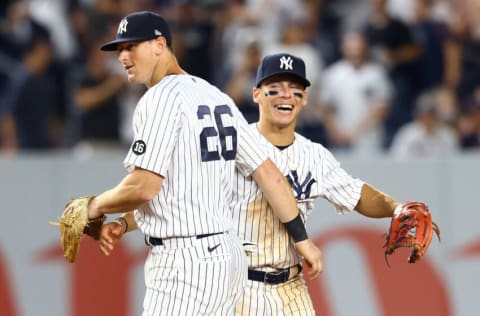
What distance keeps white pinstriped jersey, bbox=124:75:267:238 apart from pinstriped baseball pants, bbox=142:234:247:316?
0.07 m

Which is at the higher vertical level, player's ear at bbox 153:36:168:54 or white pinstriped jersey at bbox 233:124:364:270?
player's ear at bbox 153:36:168:54

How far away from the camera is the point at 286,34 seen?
10.1 m

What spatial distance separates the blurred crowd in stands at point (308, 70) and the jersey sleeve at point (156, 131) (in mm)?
4764

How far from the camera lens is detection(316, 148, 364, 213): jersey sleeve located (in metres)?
5.85

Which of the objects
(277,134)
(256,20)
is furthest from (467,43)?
(277,134)

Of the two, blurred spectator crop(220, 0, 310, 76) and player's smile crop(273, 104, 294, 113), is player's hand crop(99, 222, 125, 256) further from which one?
blurred spectator crop(220, 0, 310, 76)

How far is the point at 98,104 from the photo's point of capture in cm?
984

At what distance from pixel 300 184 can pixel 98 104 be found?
443cm

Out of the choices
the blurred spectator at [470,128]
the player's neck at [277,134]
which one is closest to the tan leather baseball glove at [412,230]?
the player's neck at [277,134]

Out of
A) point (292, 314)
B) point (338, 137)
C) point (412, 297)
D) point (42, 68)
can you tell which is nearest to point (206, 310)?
point (292, 314)

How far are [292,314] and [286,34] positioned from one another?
15.9 feet

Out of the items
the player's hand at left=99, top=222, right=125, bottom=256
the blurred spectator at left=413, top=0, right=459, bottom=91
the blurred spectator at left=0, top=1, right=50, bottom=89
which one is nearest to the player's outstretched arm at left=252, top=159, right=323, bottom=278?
the player's hand at left=99, top=222, right=125, bottom=256

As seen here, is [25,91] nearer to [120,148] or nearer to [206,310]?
[120,148]

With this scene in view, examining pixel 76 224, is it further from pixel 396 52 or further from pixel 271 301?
pixel 396 52
